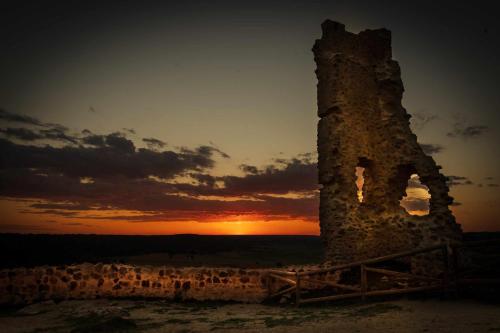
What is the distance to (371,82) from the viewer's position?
49.4ft

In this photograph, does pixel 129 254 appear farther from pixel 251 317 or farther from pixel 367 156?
pixel 251 317

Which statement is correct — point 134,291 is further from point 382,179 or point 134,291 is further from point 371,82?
point 371,82

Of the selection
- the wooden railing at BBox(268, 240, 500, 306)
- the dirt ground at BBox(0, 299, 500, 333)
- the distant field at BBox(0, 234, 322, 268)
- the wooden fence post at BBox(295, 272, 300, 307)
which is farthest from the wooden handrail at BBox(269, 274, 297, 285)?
the distant field at BBox(0, 234, 322, 268)

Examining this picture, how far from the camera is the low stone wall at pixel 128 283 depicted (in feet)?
37.0

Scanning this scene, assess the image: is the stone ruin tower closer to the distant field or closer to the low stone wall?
the low stone wall

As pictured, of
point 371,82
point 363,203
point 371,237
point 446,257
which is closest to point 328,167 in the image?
point 363,203

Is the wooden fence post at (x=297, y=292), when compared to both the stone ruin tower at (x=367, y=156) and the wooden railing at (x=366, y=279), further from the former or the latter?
the stone ruin tower at (x=367, y=156)

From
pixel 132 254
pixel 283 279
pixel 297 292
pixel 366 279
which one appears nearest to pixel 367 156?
pixel 366 279

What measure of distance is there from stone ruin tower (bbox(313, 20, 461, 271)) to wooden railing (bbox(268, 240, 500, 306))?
1639 millimetres

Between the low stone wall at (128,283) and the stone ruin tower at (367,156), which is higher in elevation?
the stone ruin tower at (367,156)

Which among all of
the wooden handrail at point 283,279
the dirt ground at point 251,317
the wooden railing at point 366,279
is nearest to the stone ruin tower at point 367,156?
the wooden railing at point 366,279

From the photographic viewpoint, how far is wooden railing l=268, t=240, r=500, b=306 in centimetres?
884

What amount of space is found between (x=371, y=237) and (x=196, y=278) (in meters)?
6.09

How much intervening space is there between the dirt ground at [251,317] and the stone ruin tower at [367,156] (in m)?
3.81
